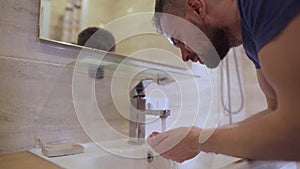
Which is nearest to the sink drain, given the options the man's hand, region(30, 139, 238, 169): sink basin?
region(30, 139, 238, 169): sink basin

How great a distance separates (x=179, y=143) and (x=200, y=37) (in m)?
0.34

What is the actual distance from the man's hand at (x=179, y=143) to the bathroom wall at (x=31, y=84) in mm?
352

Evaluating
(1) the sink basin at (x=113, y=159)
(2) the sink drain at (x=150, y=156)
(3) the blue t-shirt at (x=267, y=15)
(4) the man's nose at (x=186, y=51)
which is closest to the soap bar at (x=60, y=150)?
(1) the sink basin at (x=113, y=159)

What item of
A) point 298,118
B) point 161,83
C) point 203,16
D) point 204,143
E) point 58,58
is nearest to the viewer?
point 298,118

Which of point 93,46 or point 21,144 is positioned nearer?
point 21,144

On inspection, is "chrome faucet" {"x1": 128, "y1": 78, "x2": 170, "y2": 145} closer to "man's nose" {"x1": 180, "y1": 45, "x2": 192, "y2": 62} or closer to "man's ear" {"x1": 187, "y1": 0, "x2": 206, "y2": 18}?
"man's nose" {"x1": 180, "y1": 45, "x2": 192, "y2": 62}

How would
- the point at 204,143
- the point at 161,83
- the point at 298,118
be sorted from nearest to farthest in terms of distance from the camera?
the point at 298,118
the point at 204,143
the point at 161,83

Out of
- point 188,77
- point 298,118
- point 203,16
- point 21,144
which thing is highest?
point 203,16

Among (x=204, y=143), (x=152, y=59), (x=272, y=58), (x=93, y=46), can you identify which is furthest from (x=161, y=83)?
(x=272, y=58)

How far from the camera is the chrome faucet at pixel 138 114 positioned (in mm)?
921

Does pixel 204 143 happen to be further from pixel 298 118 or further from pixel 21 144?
pixel 21 144

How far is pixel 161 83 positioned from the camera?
114 centimetres

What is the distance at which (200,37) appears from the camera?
2.58 feet

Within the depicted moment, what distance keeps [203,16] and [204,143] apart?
36cm
